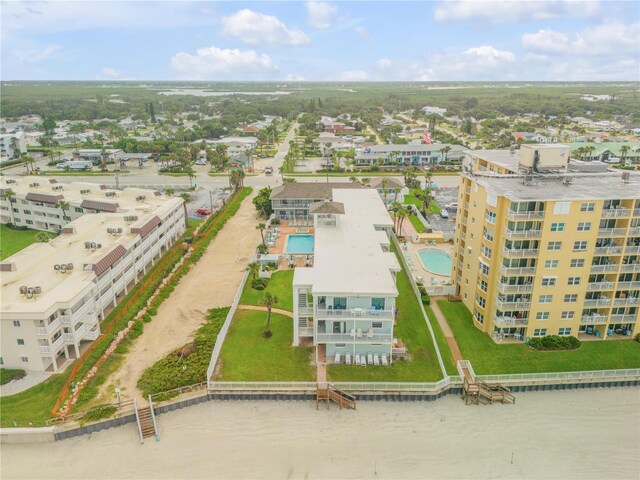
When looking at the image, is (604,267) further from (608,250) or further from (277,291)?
(277,291)

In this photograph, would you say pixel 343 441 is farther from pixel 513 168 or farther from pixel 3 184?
pixel 3 184

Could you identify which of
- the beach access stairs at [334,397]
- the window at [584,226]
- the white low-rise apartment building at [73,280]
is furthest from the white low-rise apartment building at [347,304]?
the white low-rise apartment building at [73,280]

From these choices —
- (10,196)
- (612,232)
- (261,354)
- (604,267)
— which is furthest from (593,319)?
(10,196)

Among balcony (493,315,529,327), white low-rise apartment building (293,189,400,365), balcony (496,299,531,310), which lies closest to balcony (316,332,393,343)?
white low-rise apartment building (293,189,400,365)

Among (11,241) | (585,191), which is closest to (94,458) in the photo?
(585,191)

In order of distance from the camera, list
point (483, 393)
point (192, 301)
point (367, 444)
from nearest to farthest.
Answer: point (367, 444) → point (483, 393) → point (192, 301)
